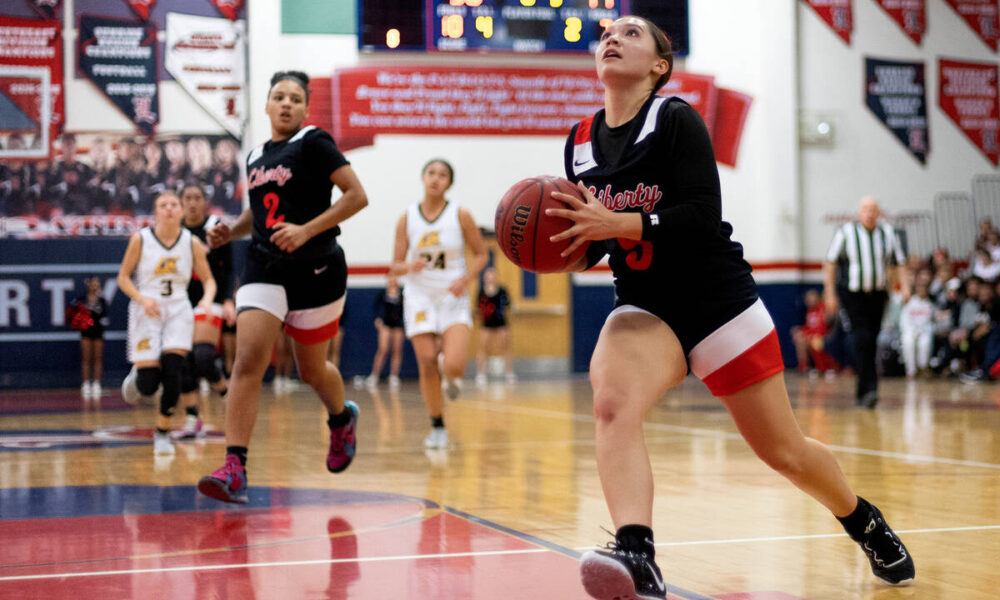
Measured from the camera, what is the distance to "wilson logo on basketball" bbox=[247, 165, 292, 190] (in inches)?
199

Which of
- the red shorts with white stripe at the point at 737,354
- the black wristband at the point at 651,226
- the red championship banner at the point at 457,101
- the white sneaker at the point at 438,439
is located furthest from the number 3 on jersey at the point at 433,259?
the red championship banner at the point at 457,101

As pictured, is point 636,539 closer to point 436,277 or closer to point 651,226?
point 651,226

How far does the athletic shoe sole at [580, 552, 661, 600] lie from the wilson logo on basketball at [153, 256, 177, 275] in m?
5.50

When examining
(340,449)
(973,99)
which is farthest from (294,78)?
(973,99)

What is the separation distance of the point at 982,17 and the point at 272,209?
17689 mm

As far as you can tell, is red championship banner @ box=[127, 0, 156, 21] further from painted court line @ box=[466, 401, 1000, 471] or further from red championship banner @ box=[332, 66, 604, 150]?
painted court line @ box=[466, 401, 1000, 471]

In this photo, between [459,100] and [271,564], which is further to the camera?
[459,100]

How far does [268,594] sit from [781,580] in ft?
4.91

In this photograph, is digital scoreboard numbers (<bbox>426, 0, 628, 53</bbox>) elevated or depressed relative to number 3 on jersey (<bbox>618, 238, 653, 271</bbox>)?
elevated

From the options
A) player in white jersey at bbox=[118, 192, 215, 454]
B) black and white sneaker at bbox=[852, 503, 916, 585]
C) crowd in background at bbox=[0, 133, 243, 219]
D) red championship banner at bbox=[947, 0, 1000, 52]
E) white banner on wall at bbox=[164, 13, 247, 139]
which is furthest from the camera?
red championship banner at bbox=[947, 0, 1000, 52]

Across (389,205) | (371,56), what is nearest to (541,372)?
(389,205)

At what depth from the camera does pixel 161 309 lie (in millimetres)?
7422

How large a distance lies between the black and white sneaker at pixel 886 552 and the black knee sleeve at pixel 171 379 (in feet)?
16.1

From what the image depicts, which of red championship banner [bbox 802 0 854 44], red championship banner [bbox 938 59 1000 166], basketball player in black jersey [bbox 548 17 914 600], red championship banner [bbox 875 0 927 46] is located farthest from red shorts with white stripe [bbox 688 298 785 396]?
red championship banner [bbox 938 59 1000 166]
